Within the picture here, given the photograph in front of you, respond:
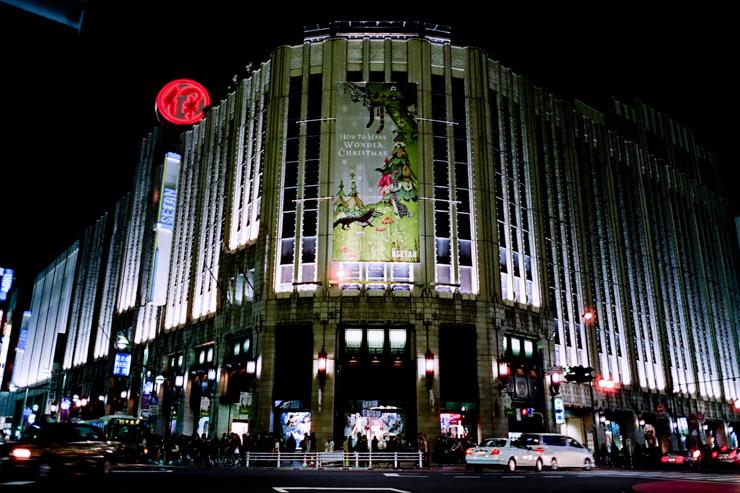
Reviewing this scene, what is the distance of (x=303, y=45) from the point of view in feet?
148

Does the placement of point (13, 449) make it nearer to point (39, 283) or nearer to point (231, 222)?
point (231, 222)

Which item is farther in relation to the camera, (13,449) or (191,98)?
(191,98)

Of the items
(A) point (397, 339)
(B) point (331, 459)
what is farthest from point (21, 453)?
(A) point (397, 339)

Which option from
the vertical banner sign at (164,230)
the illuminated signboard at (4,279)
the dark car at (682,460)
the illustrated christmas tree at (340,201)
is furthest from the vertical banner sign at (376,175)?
the illuminated signboard at (4,279)

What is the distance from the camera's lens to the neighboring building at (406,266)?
37594 millimetres

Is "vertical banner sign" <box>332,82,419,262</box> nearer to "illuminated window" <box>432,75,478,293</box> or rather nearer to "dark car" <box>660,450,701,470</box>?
"illuminated window" <box>432,75,478,293</box>

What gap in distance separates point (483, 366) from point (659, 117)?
5115 cm

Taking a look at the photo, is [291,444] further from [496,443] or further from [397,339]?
[496,443]

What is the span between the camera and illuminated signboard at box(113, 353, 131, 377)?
181ft

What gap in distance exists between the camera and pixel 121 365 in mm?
55312

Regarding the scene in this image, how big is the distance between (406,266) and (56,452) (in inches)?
1073

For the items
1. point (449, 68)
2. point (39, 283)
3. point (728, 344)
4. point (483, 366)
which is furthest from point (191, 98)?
point (39, 283)

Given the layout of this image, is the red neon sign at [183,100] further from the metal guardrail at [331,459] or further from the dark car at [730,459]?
the dark car at [730,459]

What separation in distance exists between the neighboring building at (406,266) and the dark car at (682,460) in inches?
211
